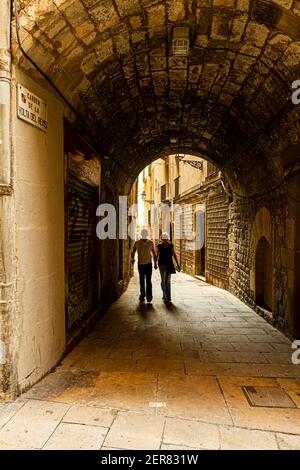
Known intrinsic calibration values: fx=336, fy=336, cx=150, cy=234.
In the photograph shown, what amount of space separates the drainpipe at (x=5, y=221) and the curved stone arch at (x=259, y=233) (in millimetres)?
4744

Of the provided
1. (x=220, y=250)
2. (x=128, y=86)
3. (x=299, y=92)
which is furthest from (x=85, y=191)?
(x=220, y=250)

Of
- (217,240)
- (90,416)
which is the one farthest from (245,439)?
(217,240)

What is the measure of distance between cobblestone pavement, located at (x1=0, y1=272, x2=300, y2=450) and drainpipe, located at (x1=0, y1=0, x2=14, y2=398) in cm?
42

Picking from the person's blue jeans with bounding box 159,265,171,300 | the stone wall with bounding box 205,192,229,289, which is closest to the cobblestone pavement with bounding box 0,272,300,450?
the person's blue jeans with bounding box 159,265,171,300

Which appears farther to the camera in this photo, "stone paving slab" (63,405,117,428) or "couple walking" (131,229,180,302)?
"couple walking" (131,229,180,302)

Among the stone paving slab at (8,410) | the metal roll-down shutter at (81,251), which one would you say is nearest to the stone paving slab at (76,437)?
the stone paving slab at (8,410)

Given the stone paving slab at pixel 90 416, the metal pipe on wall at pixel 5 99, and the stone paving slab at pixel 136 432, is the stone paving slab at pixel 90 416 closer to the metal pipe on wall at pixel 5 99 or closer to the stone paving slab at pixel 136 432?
the stone paving slab at pixel 136 432

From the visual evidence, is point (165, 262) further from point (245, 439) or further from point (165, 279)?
point (245, 439)

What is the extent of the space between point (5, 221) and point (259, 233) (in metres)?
5.35

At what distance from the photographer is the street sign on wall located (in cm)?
312

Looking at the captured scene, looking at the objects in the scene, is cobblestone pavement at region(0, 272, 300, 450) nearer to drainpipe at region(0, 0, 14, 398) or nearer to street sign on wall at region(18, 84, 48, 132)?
drainpipe at region(0, 0, 14, 398)

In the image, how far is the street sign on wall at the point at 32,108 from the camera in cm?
312
